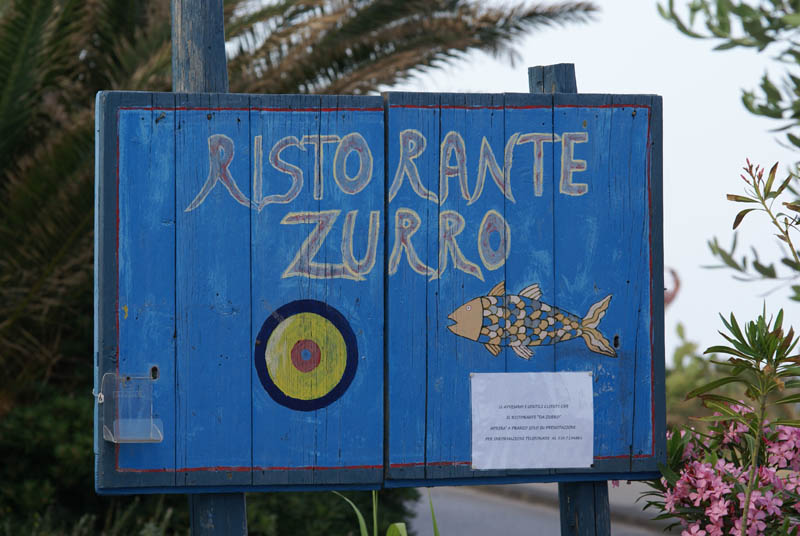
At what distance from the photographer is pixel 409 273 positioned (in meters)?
3.15

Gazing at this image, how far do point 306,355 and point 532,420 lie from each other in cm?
78

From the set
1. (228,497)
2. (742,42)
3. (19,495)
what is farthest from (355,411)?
(19,495)

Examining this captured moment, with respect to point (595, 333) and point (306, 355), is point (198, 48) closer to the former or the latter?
point (306, 355)

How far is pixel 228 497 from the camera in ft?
10.6

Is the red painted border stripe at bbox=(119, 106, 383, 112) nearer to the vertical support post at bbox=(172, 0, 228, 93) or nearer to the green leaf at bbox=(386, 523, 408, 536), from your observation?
the vertical support post at bbox=(172, 0, 228, 93)

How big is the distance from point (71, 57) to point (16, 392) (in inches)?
104

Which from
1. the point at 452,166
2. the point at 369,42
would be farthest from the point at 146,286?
the point at 369,42

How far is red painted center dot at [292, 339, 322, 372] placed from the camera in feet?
10.2

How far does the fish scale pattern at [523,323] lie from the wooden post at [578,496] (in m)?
0.58

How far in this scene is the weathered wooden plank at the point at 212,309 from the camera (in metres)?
3.09

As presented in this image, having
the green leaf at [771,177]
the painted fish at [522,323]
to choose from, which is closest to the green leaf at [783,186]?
the green leaf at [771,177]

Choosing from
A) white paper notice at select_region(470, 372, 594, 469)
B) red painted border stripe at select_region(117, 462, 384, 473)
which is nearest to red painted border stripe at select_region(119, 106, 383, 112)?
white paper notice at select_region(470, 372, 594, 469)

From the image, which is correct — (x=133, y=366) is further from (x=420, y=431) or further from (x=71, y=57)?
(x=71, y=57)

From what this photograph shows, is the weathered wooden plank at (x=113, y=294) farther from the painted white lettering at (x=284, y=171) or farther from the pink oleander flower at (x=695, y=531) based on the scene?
the pink oleander flower at (x=695, y=531)
